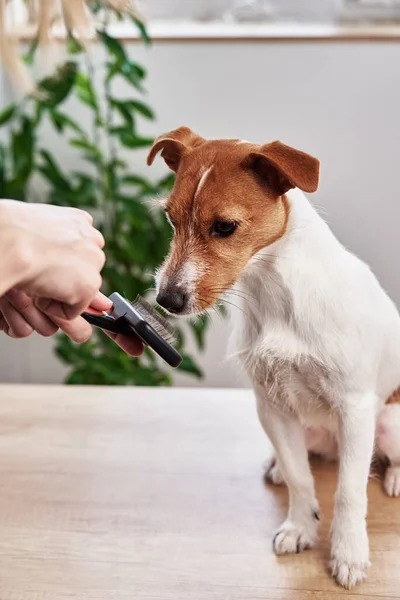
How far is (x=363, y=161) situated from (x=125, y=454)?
1.25 meters

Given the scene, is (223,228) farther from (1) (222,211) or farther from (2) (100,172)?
(2) (100,172)

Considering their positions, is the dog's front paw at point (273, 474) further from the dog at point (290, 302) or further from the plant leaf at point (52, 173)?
the plant leaf at point (52, 173)

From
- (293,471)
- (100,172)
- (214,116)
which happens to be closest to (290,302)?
(293,471)

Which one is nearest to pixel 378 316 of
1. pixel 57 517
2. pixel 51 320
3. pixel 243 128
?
pixel 51 320

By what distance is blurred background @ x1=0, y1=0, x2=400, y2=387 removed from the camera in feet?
6.49

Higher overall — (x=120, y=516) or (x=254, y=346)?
(x=254, y=346)

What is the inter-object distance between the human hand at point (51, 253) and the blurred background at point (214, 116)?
117 cm

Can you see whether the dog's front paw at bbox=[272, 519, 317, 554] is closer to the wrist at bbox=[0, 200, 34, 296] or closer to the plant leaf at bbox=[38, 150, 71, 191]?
the wrist at bbox=[0, 200, 34, 296]

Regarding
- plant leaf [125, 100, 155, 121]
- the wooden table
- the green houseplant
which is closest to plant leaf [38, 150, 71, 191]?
the green houseplant

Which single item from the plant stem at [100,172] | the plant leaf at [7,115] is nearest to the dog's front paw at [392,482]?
the plant stem at [100,172]

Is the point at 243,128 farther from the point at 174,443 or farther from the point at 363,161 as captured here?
the point at 174,443

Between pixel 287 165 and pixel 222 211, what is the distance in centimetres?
9

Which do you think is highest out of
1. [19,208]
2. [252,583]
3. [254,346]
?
[19,208]

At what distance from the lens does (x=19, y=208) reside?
0.72m
